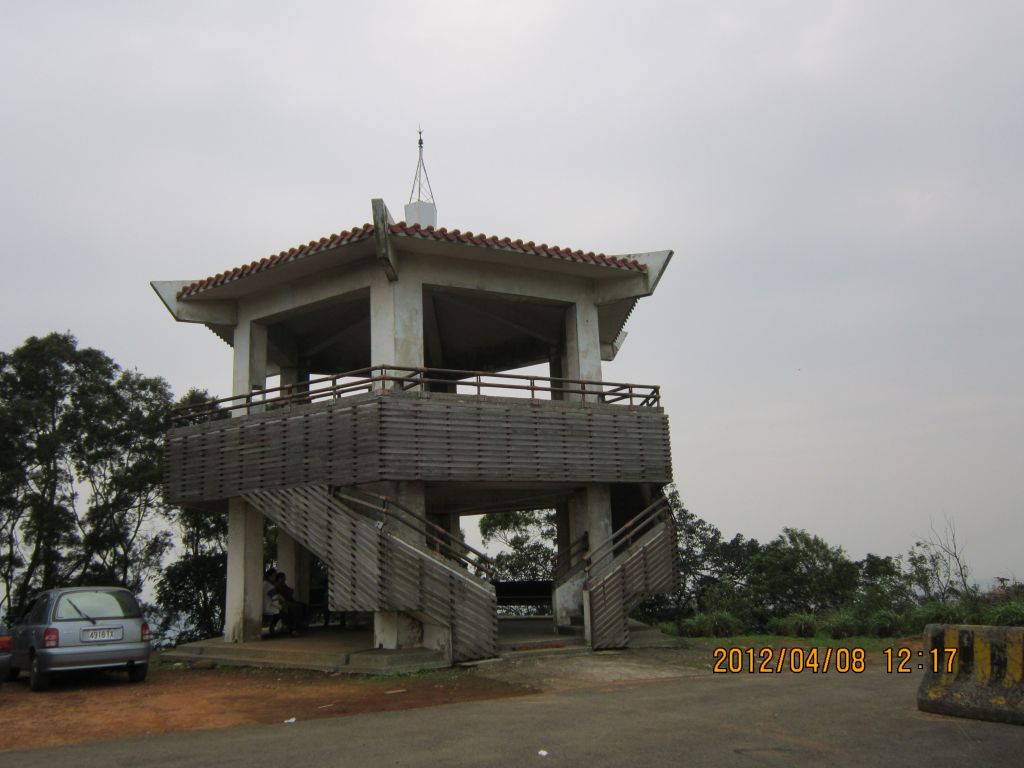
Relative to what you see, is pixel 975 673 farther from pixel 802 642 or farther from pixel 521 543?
pixel 521 543

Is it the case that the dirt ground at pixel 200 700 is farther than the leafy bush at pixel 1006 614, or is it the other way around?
the leafy bush at pixel 1006 614

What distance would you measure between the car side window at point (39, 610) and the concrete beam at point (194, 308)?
20.3ft

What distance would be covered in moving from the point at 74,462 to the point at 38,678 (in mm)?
15204

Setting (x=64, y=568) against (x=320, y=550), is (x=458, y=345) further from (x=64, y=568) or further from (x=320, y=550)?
(x=64, y=568)

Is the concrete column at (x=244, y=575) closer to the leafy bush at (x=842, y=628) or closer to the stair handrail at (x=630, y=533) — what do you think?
the stair handrail at (x=630, y=533)

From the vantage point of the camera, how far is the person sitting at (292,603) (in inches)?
640

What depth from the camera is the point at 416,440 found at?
12781 mm

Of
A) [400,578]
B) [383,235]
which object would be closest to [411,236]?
[383,235]

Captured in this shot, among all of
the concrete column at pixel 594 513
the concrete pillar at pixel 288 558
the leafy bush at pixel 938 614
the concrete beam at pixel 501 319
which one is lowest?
the leafy bush at pixel 938 614

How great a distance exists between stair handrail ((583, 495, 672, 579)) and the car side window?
8033 mm

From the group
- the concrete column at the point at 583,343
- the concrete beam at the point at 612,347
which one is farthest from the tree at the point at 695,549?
the concrete column at the point at 583,343

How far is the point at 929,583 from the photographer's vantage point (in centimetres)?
1736

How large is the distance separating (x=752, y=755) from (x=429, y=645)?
7260mm

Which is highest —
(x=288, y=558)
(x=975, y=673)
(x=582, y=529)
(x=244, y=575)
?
(x=582, y=529)
